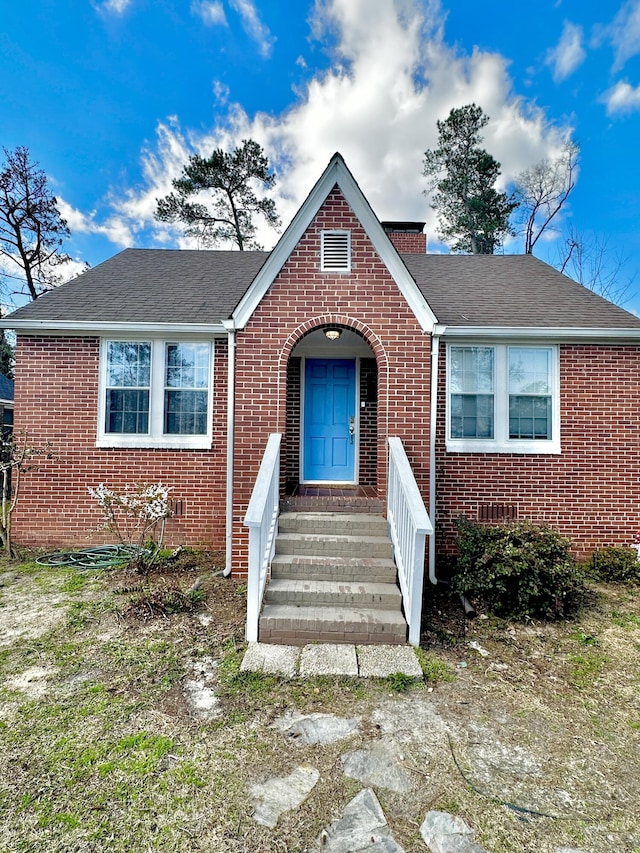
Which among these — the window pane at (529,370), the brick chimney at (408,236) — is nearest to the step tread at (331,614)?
the window pane at (529,370)

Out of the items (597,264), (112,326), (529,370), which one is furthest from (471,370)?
(597,264)

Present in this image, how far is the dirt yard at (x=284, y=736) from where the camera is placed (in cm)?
222

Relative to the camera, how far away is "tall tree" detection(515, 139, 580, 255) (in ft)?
59.6

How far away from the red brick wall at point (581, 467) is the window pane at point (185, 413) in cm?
422

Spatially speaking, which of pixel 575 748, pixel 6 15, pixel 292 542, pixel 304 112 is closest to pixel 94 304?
pixel 292 542

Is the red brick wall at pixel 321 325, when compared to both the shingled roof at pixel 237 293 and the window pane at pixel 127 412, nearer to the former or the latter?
the shingled roof at pixel 237 293

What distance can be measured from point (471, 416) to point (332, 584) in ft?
12.9

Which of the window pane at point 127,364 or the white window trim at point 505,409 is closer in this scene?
the white window trim at point 505,409

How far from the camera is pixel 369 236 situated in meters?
5.89

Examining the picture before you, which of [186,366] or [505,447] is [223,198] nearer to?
[186,366]

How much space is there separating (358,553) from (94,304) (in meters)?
6.49

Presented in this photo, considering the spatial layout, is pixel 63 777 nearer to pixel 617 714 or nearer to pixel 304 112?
pixel 617 714

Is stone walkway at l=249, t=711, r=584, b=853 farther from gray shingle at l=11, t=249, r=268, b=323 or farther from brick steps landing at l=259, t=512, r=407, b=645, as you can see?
gray shingle at l=11, t=249, r=268, b=323

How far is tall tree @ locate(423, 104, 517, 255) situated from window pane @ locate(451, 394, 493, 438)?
15.6 metres
